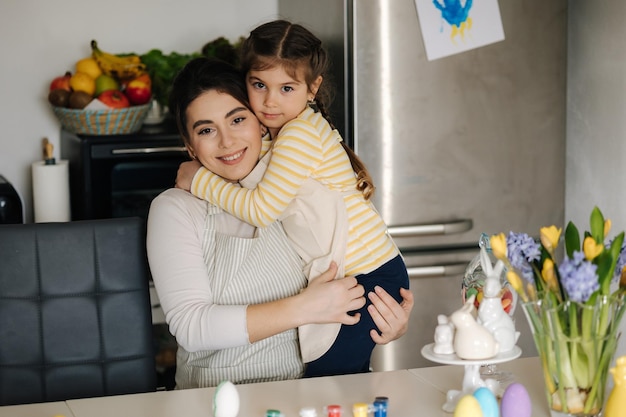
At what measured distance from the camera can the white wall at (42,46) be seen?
125 inches

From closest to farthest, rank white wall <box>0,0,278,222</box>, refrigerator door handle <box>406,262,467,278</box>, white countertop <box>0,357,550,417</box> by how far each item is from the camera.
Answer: white countertop <box>0,357,550,417</box> < refrigerator door handle <box>406,262,467,278</box> < white wall <box>0,0,278,222</box>

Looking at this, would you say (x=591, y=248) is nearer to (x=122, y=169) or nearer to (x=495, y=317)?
(x=495, y=317)

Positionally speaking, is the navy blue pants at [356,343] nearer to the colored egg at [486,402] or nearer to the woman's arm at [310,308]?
the woman's arm at [310,308]

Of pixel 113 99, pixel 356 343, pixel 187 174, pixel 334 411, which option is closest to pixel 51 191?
pixel 113 99

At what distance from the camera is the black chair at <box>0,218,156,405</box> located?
1871mm

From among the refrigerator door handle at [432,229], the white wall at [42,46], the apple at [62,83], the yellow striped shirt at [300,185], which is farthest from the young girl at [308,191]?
the white wall at [42,46]

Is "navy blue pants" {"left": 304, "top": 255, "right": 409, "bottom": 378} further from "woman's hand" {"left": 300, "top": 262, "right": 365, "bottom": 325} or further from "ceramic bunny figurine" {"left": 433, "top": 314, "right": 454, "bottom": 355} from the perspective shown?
"ceramic bunny figurine" {"left": 433, "top": 314, "right": 454, "bottom": 355}

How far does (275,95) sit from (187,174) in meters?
0.25

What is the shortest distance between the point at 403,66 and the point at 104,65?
0.99 meters

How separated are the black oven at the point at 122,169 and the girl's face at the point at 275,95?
3.16 ft

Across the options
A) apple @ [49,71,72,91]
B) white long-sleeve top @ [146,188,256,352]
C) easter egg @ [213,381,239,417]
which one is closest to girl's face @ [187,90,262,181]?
white long-sleeve top @ [146,188,256,352]

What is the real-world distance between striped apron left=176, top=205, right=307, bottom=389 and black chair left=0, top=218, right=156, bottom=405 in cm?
14

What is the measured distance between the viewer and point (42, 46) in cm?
319

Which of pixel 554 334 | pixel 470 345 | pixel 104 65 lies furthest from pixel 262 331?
pixel 104 65
